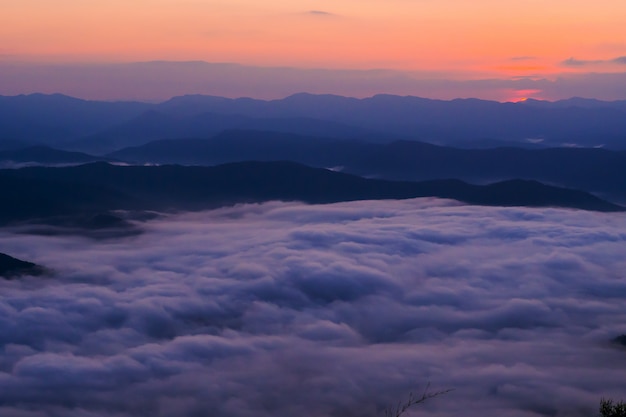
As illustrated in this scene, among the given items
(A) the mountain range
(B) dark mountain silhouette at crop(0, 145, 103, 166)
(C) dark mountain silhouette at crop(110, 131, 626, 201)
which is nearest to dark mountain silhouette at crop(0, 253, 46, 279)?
(A) the mountain range

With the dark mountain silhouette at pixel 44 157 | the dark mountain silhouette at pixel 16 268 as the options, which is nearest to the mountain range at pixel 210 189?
the dark mountain silhouette at pixel 16 268

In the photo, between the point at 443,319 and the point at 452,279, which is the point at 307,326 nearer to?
the point at 443,319

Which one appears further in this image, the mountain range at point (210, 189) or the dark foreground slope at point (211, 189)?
the dark foreground slope at point (211, 189)

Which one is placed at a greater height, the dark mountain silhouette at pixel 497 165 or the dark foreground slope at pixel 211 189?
the dark mountain silhouette at pixel 497 165

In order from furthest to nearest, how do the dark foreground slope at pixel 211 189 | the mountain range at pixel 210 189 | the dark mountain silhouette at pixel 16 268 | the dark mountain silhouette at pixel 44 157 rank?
the dark mountain silhouette at pixel 44 157, the dark foreground slope at pixel 211 189, the mountain range at pixel 210 189, the dark mountain silhouette at pixel 16 268

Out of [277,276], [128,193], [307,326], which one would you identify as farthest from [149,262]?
[128,193]

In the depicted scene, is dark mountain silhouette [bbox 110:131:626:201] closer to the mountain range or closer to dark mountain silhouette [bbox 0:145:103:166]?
the mountain range

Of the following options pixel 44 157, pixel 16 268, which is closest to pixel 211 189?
pixel 44 157

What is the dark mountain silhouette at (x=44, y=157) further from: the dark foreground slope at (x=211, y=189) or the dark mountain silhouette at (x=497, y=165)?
the dark mountain silhouette at (x=497, y=165)
